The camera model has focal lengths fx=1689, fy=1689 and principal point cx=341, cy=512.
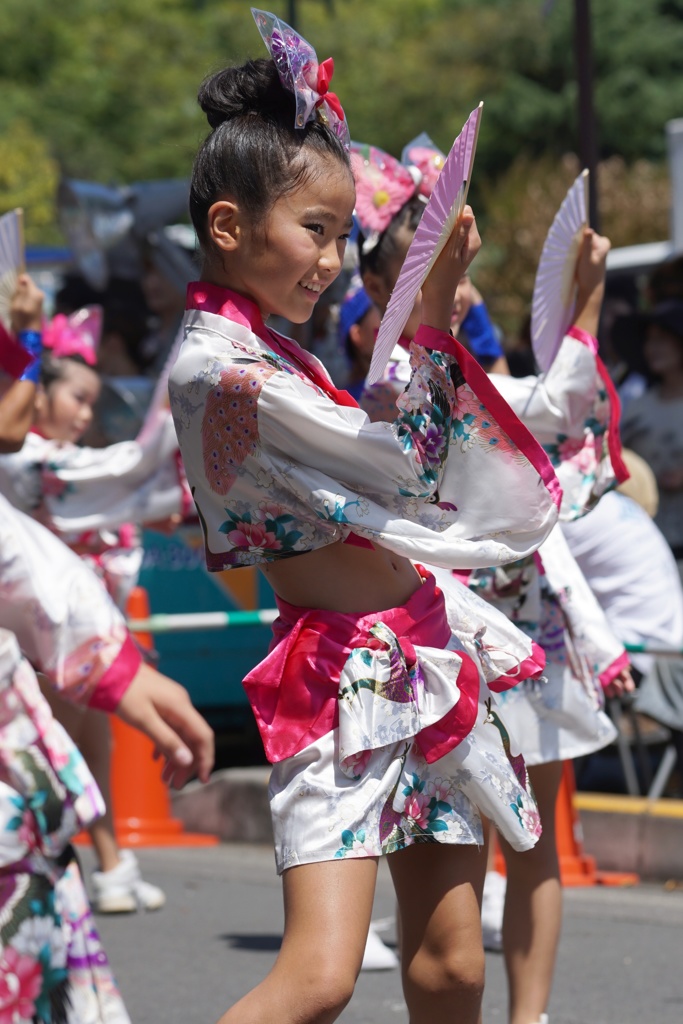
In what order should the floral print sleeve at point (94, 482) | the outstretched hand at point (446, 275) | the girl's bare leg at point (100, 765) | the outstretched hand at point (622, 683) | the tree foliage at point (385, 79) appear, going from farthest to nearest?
the tree foliage at point (385, 79), the floral print sleeve at point (94, 482), the girl's bare leg at point (100, 765), the outstretched hand at point (622, 683), the outstretched hand at point (446, 275)

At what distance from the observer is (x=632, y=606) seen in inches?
246

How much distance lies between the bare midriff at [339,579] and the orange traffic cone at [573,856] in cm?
319

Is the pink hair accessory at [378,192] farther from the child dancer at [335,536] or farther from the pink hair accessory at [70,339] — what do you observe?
the pink hair accessory at [70,339]

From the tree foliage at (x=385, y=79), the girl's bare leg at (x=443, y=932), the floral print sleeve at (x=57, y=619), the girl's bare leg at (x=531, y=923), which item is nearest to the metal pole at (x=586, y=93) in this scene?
the girl's bare leg at (x=531, y=923)

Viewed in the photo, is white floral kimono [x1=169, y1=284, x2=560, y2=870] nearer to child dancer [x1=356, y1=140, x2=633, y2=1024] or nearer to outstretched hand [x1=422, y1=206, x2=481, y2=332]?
outstretched hand [x1=422, y1=206, x2=481, y2=332]

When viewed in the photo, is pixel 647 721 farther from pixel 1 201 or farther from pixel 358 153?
pixel 1 201

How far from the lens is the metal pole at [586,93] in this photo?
8.59 m

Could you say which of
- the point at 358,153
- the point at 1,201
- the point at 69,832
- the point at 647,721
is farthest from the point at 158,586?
the point at 1,201

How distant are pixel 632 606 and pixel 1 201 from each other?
26.7 meters

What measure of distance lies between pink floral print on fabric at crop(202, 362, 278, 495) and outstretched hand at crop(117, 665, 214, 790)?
0.57 m

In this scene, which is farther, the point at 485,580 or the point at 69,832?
the point at 485,580

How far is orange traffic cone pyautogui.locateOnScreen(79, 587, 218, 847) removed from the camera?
689 centimetres

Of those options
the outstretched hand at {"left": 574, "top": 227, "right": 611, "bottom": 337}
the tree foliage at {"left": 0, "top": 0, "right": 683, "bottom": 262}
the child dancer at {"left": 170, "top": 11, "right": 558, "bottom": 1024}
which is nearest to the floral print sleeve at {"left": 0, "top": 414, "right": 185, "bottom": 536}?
the outstretched hand at {"left": 574, "top": 227, "right": 611, "bottom": 337}

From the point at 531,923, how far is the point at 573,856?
2285 millimetres
